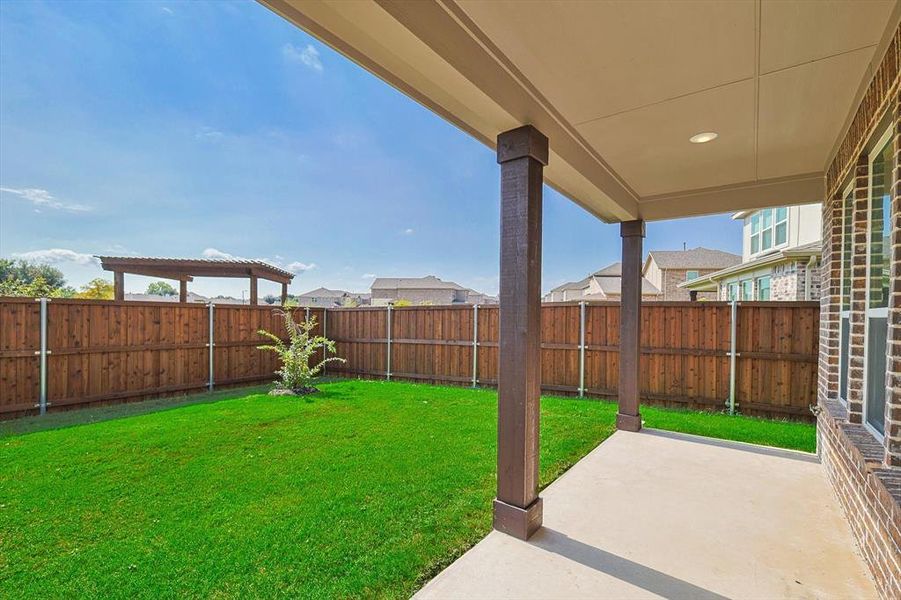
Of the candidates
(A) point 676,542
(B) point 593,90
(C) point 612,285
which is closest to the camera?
(B) point 593,90

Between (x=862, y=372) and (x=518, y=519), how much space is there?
2.44 metres

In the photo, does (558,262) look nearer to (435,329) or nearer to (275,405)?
(435,329)

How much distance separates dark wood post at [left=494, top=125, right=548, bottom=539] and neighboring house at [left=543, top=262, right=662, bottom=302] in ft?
44.6

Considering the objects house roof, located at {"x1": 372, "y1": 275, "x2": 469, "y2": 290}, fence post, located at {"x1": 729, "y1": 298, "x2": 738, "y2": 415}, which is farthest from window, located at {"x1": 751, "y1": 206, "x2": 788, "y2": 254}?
house roof, located at {"x1": 372, "y1": 275, "x2": 469, "y2": 290}

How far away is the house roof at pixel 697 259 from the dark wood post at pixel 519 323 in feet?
68.4

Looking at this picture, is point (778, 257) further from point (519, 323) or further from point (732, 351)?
point (519, 323)

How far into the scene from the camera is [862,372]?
2621mm

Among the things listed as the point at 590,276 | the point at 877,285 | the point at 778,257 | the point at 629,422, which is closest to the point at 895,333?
the point at 877,285

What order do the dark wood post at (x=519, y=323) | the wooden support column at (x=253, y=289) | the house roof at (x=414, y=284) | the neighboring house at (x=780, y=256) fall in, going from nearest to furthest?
the dark wood post at (x=519, y=323) < the neighboring house at (x=780, y=256) < the wooden support column at (x=253, y=289) < the house roof at (x=414, y=284)

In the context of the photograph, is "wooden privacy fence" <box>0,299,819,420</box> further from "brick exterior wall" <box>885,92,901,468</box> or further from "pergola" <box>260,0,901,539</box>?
"brick exterior wall" <box>885,92,901,468</box>

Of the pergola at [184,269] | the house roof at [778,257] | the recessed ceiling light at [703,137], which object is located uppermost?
the recessed ceiling light at [703,137]

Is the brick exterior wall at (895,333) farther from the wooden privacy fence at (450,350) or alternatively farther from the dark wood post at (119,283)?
the dark wood post at (119,283)

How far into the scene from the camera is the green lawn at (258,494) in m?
2.09

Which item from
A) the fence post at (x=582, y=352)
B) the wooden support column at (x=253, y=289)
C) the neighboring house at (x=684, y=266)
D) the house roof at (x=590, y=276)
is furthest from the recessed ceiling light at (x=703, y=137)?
the house roof at (x=590, y=276)
